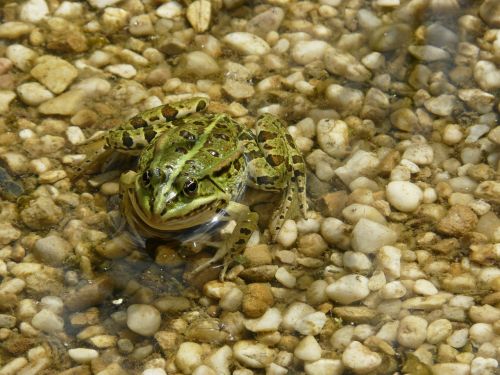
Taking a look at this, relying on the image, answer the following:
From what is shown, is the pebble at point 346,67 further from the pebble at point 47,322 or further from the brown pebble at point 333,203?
the pebble at point 47,322

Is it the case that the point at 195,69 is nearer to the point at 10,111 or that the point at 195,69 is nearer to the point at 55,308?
the point at 10,111

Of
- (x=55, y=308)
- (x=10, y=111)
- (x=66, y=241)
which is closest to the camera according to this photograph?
(x=55, y=308)

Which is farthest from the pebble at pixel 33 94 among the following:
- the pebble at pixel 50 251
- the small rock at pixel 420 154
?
the small rock at pixel 420 154

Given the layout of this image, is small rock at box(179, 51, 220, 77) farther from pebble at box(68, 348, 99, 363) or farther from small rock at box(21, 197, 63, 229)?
pebble at box(68, 348, 99, 363)

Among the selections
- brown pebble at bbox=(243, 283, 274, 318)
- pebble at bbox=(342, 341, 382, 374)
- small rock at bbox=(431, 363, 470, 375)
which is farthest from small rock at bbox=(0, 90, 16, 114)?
small rock at bbox=(431, 363, 470, 375)

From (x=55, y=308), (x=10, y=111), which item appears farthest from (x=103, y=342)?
(x=10, y=111)

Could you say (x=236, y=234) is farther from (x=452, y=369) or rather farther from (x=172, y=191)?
(x=452, y=369)

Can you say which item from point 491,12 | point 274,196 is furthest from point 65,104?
point 491,12
